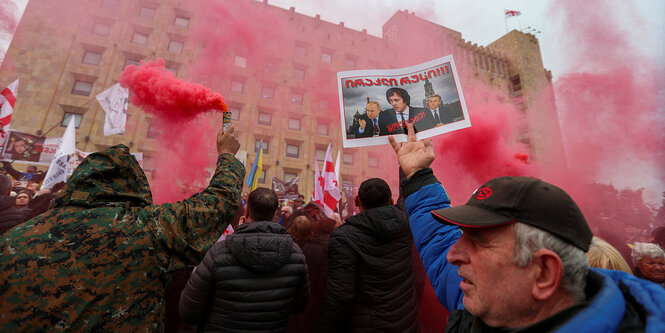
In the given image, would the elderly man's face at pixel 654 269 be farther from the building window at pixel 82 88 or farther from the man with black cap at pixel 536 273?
the building window at pixel 82 88

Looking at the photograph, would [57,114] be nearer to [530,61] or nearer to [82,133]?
[82,133]

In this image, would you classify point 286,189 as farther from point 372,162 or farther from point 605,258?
point 605,258

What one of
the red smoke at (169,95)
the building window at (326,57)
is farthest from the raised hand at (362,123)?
the building window at (326,57)

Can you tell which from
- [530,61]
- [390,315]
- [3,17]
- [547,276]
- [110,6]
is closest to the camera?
[547,276]

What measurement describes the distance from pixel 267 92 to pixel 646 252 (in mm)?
23012

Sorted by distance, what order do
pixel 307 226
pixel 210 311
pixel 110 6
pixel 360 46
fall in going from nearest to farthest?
pixel 210 311
pixel 307 226
pixel 110 6
pixel 360 46

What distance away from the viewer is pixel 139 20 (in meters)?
20.4

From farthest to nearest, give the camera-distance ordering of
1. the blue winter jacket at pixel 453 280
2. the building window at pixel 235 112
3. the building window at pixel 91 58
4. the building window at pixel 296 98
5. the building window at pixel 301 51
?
the building window at pixel 301 51 < the building window at pixel 296 98 < the building window at pixel 235 112 < the building window at pixel 91 58 < the blue winter jacket at pixel 453 280

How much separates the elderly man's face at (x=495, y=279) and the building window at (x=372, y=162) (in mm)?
23552

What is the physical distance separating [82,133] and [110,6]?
30.3 ft

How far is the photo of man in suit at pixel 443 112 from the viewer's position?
2744mm

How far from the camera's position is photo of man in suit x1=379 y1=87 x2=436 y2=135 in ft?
9.10

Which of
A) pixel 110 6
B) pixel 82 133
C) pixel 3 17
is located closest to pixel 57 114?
pixel 82 133

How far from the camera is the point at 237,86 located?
882 inches
